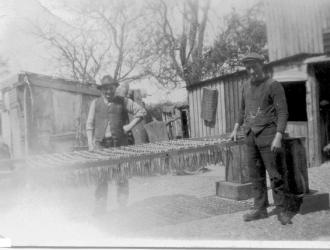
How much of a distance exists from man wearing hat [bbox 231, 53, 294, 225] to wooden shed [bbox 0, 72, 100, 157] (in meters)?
2.67

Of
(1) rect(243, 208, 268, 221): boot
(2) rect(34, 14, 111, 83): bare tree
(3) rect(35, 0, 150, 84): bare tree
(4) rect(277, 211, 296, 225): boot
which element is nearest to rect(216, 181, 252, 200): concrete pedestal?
(1) rect(243, 208, 268, 221): boot

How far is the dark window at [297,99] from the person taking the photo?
668 centimetres

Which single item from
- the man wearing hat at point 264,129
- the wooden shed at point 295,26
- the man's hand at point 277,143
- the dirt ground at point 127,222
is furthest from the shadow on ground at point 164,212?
the wooden shed at point 295,26

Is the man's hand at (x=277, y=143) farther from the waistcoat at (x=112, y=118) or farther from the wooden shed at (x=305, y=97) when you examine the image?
the wooden shed at (x=305, y=97)

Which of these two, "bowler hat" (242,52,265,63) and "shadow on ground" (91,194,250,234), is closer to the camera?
"bowler hat" (242,52,265,63)

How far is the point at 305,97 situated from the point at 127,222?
13.5ft

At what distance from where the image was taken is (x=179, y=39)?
436 cm

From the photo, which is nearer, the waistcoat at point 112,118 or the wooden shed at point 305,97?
the waistcoat at point 112,118

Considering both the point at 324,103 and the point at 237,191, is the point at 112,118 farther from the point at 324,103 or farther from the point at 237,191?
the point at 324,103

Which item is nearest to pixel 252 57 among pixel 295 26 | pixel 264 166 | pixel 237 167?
pixel 264 166

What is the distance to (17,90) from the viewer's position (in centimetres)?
588

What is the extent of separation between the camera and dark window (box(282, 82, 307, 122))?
21.9 feet

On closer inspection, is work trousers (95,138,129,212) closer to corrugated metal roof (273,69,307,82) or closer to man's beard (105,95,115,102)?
man's beard (105,95,115,102)

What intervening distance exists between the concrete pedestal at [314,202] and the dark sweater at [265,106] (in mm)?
788
